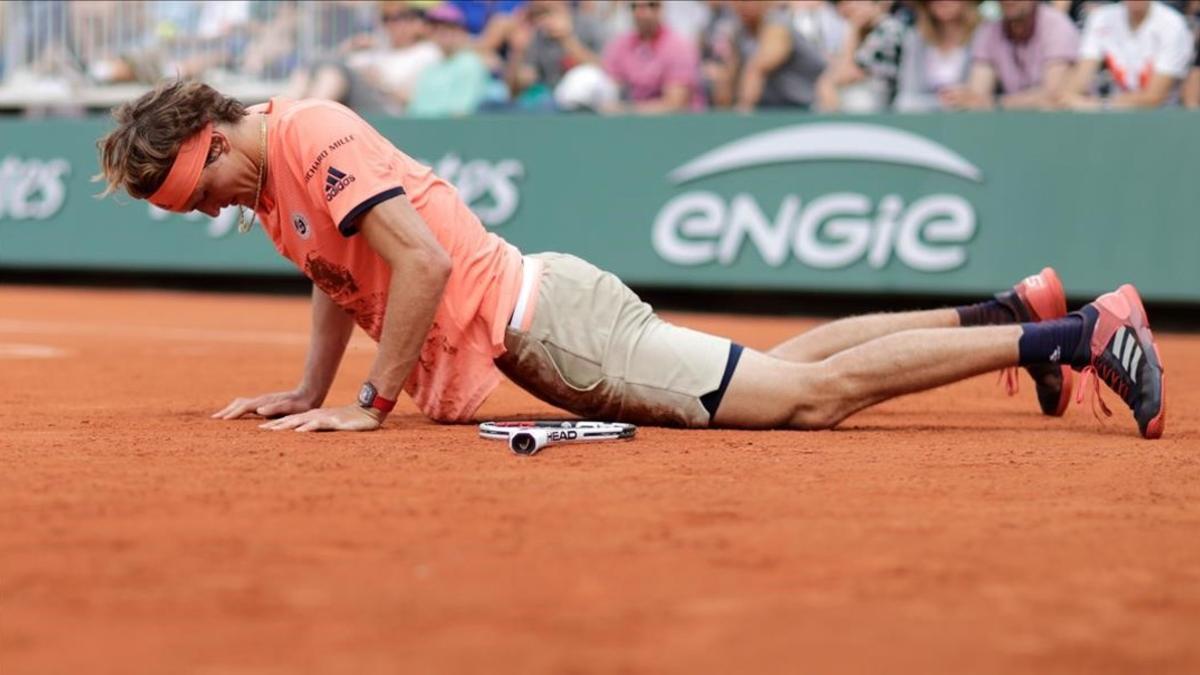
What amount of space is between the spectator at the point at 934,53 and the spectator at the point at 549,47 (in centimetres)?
292

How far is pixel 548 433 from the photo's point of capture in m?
5.33

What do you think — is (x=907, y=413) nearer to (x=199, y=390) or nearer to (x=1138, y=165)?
Result: (x=199, y=390)

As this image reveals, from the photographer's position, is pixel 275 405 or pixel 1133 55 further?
pixel 1133 55

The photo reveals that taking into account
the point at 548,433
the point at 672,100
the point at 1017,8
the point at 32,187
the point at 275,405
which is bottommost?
the point at 32,187

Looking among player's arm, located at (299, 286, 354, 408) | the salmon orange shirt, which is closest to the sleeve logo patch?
the salmon orange shirt

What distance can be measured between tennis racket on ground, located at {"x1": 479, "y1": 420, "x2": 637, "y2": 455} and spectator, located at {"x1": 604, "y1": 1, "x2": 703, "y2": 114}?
804cm

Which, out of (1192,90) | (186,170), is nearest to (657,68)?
(1192,90)

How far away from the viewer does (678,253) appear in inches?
522

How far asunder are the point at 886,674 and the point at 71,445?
3359 mm

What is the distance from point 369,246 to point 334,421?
56cm

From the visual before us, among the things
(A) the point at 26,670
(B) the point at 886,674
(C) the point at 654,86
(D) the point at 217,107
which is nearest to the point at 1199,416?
(D) the point at 217,107

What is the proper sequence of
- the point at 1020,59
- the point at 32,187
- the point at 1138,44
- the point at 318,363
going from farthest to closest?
the point at 32,187 → the point at 1020,59 → the point at 1138,44 → the point at 318,363

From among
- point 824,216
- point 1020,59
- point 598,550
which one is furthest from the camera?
point 824,216

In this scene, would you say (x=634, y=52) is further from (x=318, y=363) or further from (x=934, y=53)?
(x=318, y=363)
